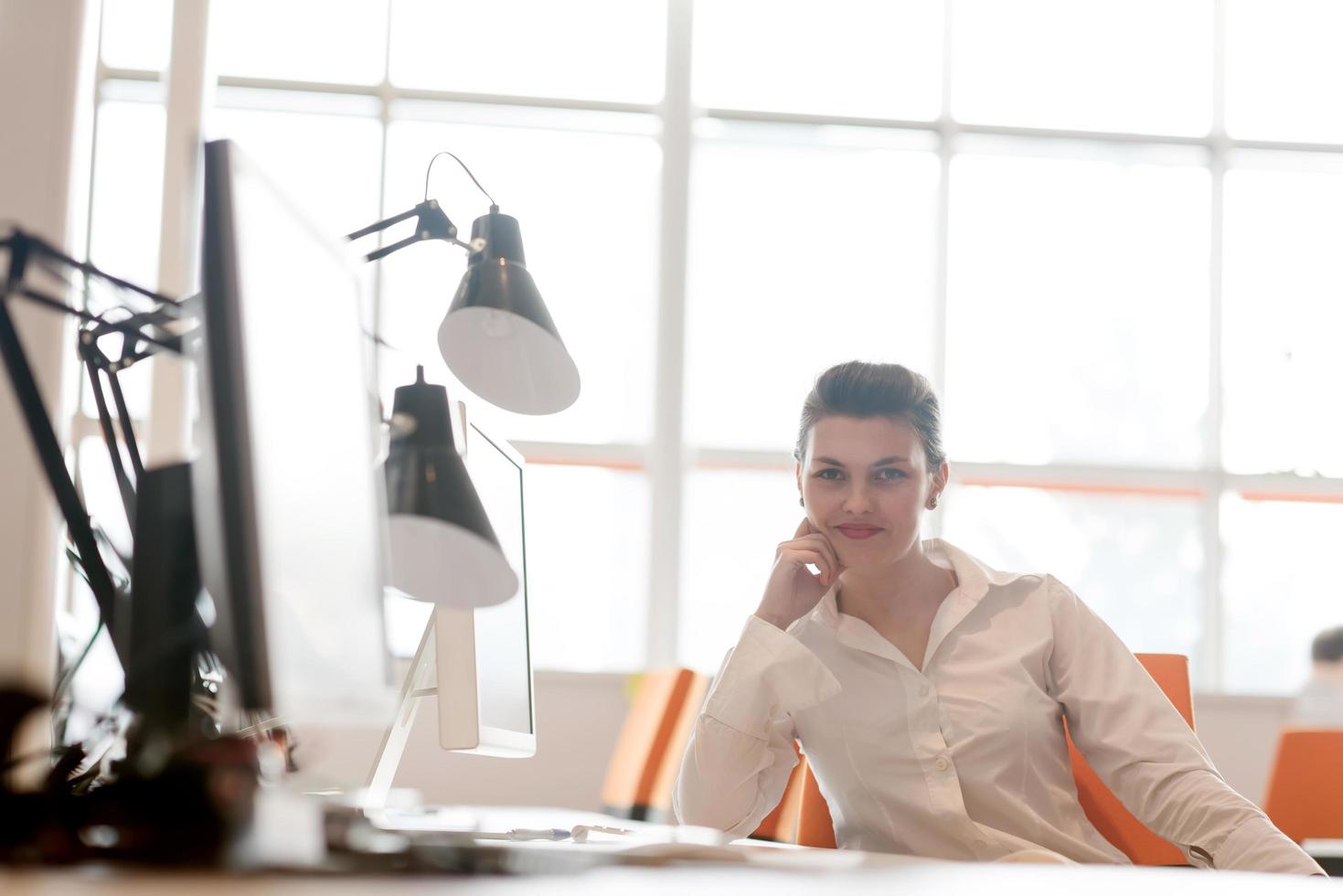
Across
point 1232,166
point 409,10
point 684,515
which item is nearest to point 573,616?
point 684,515

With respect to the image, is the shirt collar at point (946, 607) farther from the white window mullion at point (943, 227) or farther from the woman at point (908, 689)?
the white window mullion at point (943, 227)

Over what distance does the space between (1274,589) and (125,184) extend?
16.3ft

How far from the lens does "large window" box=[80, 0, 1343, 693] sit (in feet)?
17.8

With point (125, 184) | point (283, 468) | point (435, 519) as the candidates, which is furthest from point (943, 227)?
point (283, 468)

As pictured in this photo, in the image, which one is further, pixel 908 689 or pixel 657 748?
pixel 657 748

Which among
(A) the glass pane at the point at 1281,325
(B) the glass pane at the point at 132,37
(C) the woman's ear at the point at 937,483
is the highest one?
(B) the glass pane at the point at 132,37

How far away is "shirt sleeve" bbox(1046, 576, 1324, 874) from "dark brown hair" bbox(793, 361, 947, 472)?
309mm

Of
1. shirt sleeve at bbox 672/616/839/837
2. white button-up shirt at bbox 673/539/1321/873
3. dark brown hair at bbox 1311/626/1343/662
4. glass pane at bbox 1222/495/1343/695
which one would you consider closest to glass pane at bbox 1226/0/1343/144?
glass pane at bbox 1222/495/1343/695

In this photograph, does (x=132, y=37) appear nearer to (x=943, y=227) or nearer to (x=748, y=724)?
(x=943, y=227)

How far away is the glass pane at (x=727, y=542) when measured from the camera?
542 centimetres

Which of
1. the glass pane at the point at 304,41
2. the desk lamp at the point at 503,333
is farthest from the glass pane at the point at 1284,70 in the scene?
the desk lamp at the point at 503,333

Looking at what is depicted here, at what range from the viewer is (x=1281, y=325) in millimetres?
5633

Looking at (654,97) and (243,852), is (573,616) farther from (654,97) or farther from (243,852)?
(243,852)

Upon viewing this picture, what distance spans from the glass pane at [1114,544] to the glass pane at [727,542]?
28.4 inches
